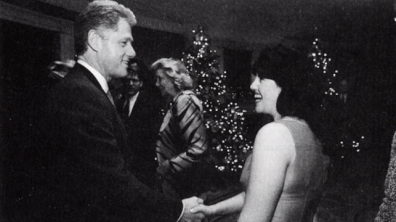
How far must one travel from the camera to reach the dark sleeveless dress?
4.17 feet

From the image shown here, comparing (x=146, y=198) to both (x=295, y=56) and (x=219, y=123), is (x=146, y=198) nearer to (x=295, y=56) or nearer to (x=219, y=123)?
(x=295, y=56)

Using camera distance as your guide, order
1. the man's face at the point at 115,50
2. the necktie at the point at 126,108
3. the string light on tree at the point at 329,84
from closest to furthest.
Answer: the man's face at the point at 115,50 → the necktie at the point at 126,108 → the string light on tree at the point at 329,84

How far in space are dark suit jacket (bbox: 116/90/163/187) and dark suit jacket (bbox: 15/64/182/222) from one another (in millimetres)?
693

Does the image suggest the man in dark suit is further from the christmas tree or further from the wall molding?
the christmas tree

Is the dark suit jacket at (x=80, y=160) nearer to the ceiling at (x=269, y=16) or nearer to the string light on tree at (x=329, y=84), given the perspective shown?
the ceiling at (x=269, y=16)

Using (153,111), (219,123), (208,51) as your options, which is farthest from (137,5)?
(153,111)

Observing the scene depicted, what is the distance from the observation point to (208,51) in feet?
16.4

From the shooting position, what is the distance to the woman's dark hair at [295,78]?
1450 mm

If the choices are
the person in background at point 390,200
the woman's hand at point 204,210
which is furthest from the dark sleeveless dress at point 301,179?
the woman's hand at point 204,210

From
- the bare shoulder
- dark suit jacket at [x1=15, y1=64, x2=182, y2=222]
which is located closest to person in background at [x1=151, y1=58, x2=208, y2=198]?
dark suit jacket at [x1=15, y1=64, x2=182, y2=222]

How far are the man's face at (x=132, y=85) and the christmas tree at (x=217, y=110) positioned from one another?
2.06 metres

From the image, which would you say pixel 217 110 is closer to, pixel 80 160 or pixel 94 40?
pixel 94 40

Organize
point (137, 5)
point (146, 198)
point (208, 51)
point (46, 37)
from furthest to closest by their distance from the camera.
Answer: point (137, 5) → point (208, 51) → point (46, 37) → point (146, 198)

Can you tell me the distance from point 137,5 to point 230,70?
2475 millimetres
